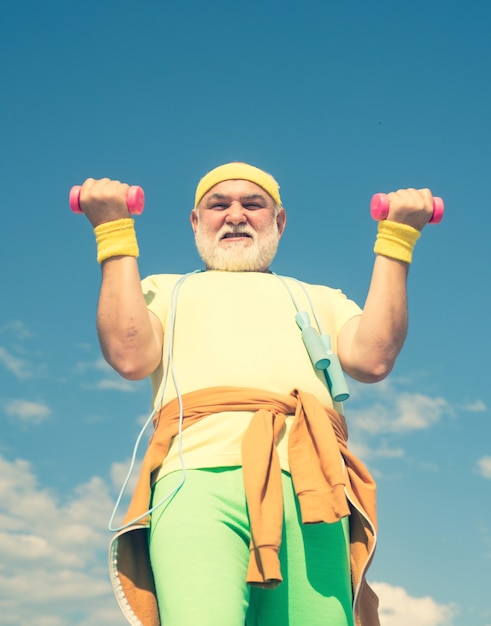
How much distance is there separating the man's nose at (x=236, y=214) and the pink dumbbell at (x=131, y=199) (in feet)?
2.60

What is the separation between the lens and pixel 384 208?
390cm

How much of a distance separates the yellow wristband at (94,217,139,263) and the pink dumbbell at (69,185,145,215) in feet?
0.19

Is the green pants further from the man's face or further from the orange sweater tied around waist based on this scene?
the man's face

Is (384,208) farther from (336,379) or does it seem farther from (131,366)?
(131,366)

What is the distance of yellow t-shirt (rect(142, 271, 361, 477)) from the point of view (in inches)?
142

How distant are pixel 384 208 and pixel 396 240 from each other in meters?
0.16

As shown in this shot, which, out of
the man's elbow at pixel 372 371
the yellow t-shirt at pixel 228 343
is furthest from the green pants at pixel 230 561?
the man's elbow at pixel 372 371

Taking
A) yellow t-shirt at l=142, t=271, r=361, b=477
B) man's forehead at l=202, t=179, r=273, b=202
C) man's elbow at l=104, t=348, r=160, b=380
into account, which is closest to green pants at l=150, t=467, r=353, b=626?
yellow t-shirt at l=142, t=271, r=361, b=477

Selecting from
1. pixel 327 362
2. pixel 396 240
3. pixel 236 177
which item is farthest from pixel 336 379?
pixel 236 177

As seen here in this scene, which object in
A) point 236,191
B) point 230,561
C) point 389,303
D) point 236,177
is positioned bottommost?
point 230,561

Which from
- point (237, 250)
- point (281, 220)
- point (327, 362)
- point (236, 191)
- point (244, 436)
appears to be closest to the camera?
point (244, 436)

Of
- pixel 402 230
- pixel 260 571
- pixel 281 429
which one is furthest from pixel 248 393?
pixel 402 230

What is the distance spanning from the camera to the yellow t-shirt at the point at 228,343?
3.61m

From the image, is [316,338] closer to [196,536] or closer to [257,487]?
[257,487]
